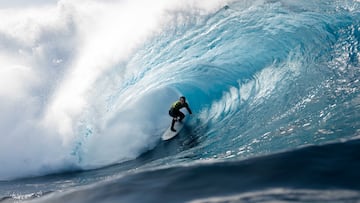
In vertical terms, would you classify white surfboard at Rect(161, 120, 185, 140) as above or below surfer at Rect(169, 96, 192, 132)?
below

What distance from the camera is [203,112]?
11352 mm

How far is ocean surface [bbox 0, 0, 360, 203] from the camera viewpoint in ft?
13.6

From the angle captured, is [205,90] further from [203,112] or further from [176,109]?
[176,109]

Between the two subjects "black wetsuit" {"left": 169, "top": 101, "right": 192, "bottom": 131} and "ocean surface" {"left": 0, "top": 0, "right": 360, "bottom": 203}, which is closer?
"ocean surface" {"left": 0, "top": 0, "right": 360, "bottom": 203}

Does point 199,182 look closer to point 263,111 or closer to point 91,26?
point 263,111

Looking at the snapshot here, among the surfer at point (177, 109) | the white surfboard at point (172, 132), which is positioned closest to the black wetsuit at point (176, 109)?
the surfer at point (177, 109)

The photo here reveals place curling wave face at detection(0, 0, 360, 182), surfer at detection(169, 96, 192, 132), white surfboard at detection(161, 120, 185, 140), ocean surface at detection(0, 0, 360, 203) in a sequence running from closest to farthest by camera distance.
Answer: ocean surface at detection(0, 0, 360, 203) → curling wave face at detection(0, 0, 360, 182) → surfer at detection(169, 96, 192, 132) → white surfboard at detection(161, 120, 185, 140)

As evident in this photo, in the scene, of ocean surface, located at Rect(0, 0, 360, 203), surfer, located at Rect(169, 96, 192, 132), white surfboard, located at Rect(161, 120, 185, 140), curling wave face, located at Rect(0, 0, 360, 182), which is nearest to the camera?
ocean surface, located at Rect(0, 0, 360, 203)

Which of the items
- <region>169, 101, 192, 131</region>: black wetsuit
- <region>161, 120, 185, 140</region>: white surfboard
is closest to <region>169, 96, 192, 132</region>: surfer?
<region>169, 101, 192, 131</region>: black wetsuit

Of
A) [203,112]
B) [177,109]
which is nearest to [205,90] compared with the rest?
[203,112]

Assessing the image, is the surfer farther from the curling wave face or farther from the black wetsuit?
the curling wave face

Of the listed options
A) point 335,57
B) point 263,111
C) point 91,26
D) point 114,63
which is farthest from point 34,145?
point 91,26

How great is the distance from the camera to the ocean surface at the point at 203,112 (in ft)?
13.6

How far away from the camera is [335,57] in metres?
10.9
